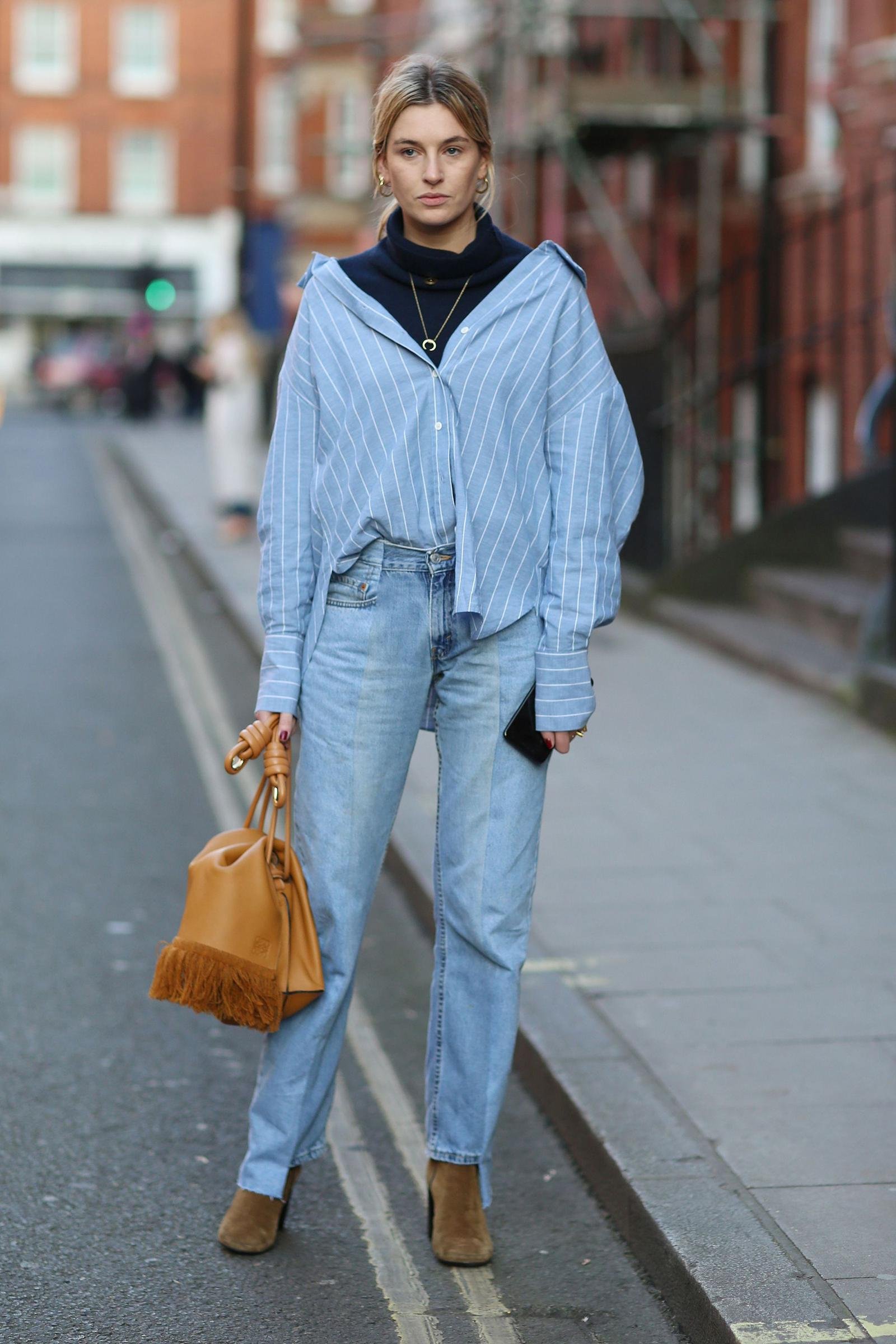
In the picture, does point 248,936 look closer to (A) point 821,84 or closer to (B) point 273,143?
(A) point 821,84

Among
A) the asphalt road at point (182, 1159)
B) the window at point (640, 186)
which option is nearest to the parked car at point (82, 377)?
the window at point (640, 186)

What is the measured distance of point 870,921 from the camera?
17.5 ft

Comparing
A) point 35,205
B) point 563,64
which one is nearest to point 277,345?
point 563,64

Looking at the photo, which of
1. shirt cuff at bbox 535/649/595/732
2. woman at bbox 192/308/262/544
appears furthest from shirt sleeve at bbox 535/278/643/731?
woman at bbox 192/308/262/544

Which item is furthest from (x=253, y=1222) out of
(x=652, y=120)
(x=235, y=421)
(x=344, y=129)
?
(x=344, y=129)

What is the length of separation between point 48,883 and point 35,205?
51.9 m

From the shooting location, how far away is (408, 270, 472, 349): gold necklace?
127 inches

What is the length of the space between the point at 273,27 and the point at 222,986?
5120 centimetres

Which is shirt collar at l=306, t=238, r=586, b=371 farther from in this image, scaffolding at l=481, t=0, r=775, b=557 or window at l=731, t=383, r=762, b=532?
scaffolding at l=481, t=0, r=775, b=557

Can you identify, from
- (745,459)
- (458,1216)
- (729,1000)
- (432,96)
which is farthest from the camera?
(745,459)

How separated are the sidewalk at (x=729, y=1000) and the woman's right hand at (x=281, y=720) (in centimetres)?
104

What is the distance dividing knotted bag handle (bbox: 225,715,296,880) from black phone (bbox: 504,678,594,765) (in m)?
0.37

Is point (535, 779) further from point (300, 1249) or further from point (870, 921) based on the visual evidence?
point (870, 921)

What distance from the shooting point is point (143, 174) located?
183 feet
